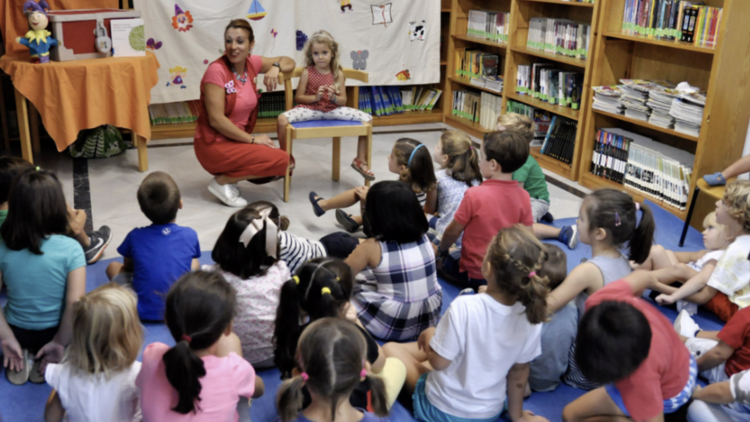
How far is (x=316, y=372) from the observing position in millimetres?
1532

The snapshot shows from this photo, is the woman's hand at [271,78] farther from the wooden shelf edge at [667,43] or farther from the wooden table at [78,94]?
the wooden shelf edge at [667,43]

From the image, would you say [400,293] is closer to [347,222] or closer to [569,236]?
[347,222]

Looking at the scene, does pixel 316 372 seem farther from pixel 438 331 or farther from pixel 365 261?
pixel 365 261

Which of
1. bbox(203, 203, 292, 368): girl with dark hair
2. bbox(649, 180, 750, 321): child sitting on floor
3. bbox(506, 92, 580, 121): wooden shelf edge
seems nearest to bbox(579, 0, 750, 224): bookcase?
bbox(506, 92, 580, 121): wooden shelf edge

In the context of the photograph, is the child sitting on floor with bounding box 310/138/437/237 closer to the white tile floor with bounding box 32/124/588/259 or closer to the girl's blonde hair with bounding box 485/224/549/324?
the white tile floor with bounding box 32/124/588/259

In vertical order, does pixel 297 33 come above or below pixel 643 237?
above

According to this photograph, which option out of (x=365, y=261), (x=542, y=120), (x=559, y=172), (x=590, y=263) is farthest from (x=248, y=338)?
(x=542, y=120)

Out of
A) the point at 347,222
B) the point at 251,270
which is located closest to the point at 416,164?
the point at 347,222

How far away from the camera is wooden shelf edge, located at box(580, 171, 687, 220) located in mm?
3815

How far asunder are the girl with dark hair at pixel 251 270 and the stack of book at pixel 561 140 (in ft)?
9.59

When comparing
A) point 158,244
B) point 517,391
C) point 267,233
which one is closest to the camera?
point 517,391

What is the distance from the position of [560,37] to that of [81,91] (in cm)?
309

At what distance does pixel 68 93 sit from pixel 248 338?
98.8 inches

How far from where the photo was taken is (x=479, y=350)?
5.92 feet
